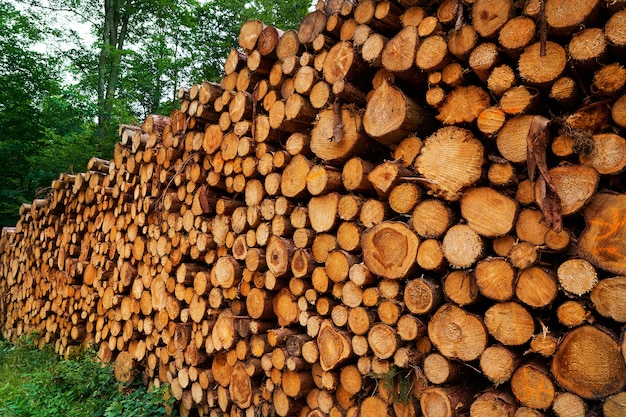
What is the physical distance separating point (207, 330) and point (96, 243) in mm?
2258

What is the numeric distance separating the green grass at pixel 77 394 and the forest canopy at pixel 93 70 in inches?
236

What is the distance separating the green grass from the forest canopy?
600cm

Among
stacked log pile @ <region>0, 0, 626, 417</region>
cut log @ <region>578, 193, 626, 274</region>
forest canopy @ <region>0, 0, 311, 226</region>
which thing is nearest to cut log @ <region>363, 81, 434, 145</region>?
stacked log pile @ <region>0, 0, 626, 417</region>

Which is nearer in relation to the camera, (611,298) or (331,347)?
(611,298)

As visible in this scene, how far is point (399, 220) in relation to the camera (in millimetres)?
2326

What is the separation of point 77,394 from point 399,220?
339 centimetres

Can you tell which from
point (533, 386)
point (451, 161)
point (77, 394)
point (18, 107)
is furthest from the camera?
point (18, 107)

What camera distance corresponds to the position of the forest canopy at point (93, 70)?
9.63 m

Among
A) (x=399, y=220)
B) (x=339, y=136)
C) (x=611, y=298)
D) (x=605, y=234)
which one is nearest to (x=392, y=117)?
(x=339, y=136)

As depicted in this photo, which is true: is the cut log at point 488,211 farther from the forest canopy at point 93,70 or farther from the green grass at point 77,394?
the forest canopy at point 93,70

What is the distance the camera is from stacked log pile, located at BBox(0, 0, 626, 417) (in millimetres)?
1729

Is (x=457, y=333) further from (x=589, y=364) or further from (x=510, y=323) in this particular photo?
(x=589, y=364)

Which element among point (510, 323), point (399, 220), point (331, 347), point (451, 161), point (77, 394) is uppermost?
point (451, 161)

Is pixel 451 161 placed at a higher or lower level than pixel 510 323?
higher
